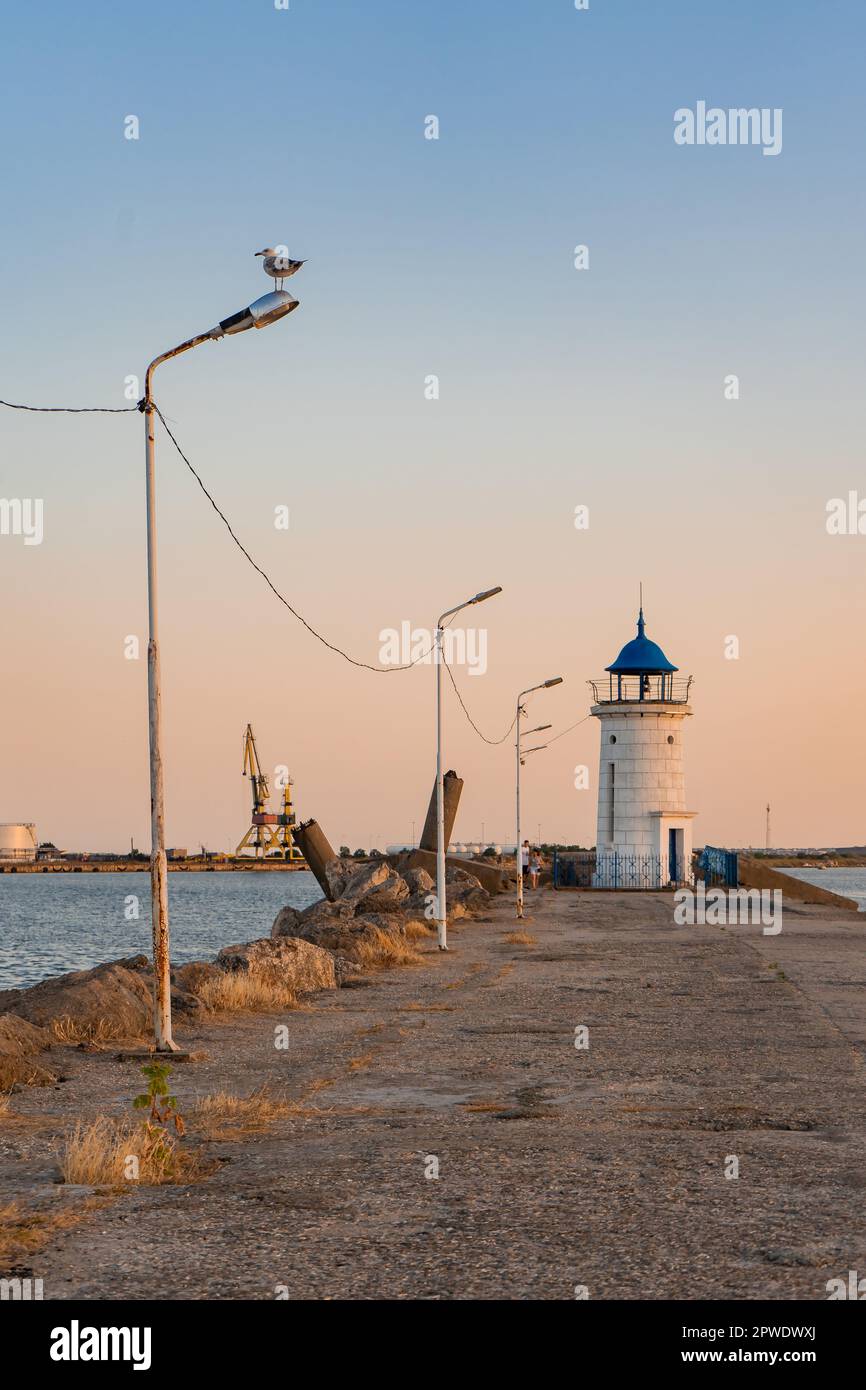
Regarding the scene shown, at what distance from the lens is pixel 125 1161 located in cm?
916

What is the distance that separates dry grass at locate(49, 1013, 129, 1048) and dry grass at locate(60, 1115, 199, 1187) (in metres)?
5.80

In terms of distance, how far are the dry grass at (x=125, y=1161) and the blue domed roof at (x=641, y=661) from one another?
4758cm

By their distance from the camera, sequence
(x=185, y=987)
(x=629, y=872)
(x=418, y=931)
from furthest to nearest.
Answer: (x=629, y=872)
(x=418, y=931)
(x=185, y=987)

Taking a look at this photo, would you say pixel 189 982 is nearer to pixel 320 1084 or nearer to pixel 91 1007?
pixel 91 1007

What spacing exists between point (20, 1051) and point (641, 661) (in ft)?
146

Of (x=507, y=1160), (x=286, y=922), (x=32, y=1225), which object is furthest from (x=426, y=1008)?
(x=286, y=922)

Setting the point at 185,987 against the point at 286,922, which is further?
the point at 286,922

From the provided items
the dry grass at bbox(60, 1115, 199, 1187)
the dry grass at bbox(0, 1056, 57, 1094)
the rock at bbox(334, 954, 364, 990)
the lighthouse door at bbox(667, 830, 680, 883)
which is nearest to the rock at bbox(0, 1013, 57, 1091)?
the dry grass at bbox(0, 1056, 57, 1094)

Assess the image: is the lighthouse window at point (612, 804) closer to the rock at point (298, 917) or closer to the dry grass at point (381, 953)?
the rock at point (298, 917)

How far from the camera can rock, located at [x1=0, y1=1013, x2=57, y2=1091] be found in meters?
13.0

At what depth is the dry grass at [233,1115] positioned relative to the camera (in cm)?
1080

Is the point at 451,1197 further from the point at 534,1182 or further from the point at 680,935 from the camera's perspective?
the point at 680,935

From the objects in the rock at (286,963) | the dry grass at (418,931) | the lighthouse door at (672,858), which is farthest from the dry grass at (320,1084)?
the lighthouse door at (672,858)
